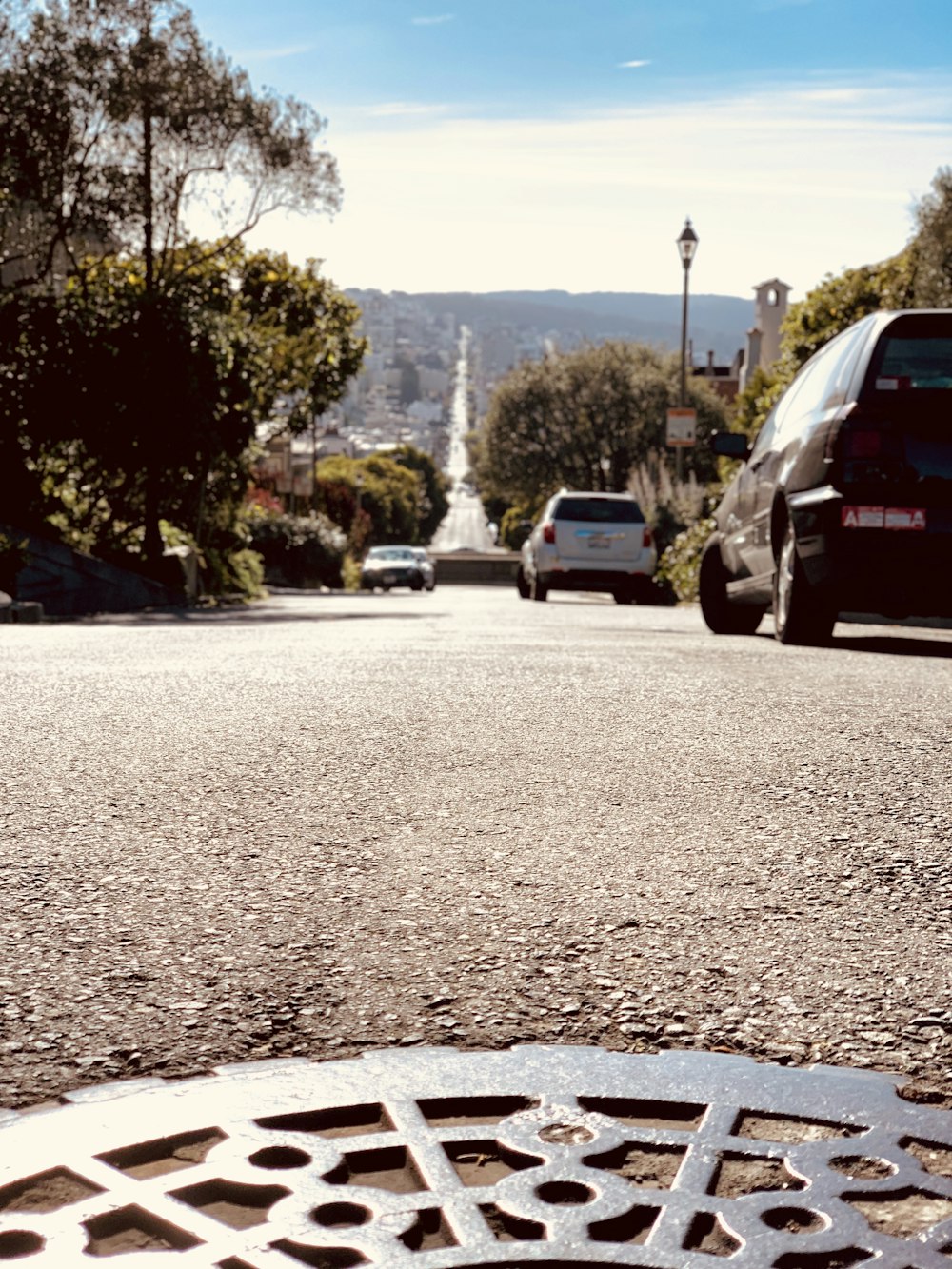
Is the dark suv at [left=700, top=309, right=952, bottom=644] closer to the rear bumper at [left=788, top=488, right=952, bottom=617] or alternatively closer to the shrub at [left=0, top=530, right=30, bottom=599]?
the rear bumper at [left=788, top=488, right=952, bottom=617]

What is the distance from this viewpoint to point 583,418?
240 feet

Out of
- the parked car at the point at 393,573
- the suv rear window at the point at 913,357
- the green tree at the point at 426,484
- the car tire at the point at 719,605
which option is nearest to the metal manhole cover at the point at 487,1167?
the suv rear window at the point at 913,357

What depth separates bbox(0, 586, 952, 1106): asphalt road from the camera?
2.66 metres

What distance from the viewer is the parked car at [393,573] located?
42.8 meters

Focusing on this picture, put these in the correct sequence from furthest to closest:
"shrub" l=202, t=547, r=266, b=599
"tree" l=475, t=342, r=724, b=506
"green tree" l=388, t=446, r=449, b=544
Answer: "green tree" l=388, t=446, r=449, b=544 < "tree" l=475, t=342, r=724, b=506 < "shrub" l=202, t=547, r=266, b=599

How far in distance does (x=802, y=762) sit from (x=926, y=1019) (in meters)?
2.29

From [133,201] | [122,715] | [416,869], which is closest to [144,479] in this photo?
[133,201]

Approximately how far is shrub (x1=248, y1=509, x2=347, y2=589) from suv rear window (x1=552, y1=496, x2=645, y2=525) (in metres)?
25.1

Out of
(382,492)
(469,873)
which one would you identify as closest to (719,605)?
(469,873)

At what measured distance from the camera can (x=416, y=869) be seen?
3.63 meters

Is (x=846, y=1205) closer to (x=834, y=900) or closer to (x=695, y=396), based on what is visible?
(x=834, y=900)

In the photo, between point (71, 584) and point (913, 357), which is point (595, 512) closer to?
point (71, 584)

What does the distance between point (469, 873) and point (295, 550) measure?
43284 millimetres

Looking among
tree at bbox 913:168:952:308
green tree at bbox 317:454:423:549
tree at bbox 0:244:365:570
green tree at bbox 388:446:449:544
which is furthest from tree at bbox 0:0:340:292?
green tree at bbox 388:446:449:544
